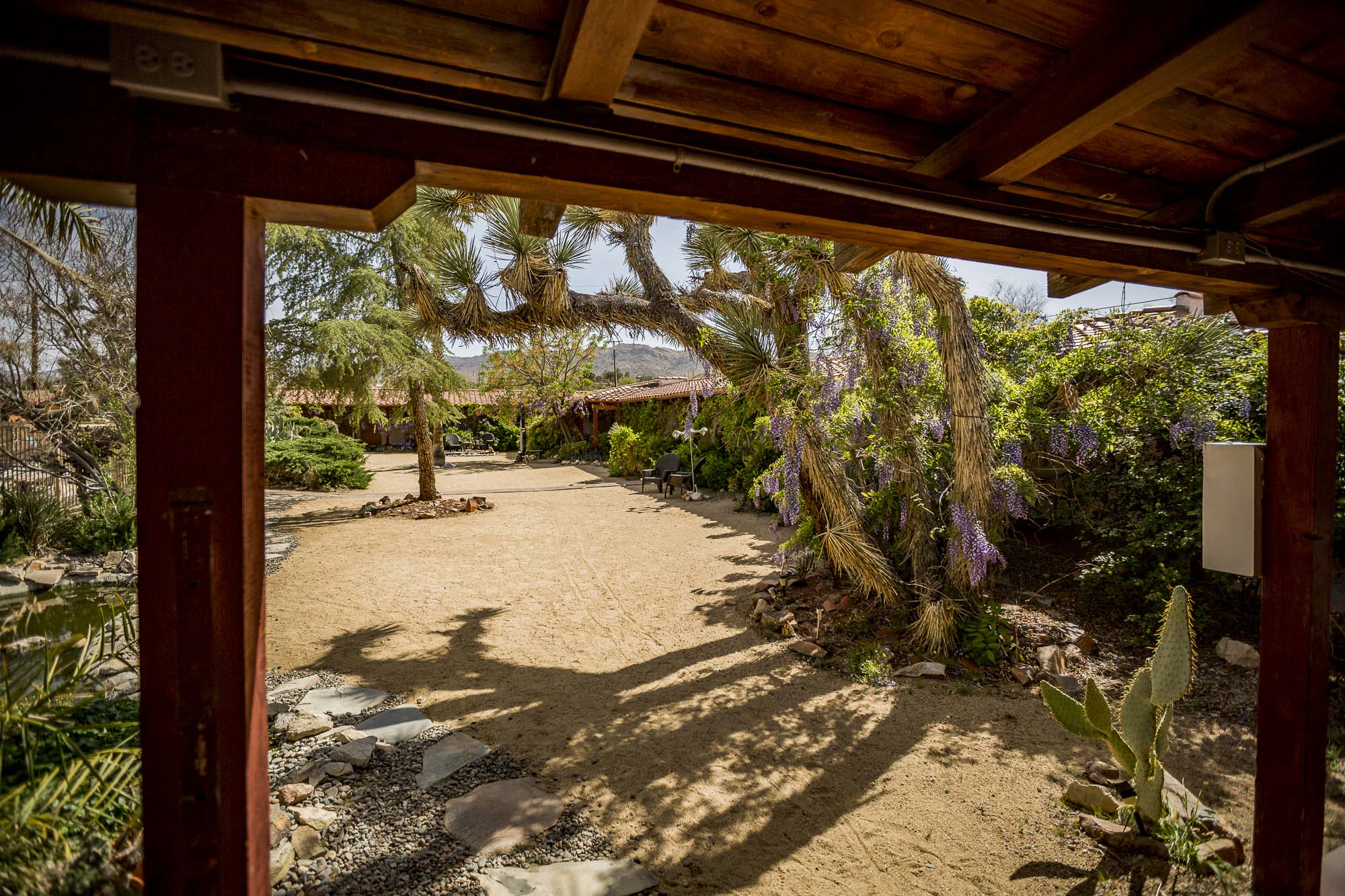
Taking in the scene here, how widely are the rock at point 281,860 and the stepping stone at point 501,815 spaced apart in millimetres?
520

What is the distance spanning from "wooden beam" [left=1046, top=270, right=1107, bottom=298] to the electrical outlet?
252 cm

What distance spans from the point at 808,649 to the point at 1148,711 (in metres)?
2.26

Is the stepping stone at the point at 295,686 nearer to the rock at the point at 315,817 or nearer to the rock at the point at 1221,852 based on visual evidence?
the rock at the point at 315,817

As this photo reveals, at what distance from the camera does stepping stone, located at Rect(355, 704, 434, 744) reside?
3.12 m

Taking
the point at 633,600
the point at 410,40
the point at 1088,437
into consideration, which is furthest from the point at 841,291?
the point at 410,40

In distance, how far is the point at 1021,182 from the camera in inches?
71.2

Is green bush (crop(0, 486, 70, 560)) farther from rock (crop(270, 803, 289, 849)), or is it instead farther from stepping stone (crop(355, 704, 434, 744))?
rock (crop(270, 803, 289, 849))

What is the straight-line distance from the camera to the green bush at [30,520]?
20.3 ft

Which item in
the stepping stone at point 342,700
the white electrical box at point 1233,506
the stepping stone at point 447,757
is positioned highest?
the white electrical box at point 1233,506

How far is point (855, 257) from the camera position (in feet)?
7.28

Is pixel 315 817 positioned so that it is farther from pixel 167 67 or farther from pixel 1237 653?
pixel 1237 653

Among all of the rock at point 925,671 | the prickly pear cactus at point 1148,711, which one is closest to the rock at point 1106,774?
the prickly pear cactus at point 1148,711

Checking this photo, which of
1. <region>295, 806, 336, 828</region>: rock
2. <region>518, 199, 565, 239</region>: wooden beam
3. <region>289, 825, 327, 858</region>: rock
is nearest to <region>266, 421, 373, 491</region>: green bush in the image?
<region>295, 806, 336, 828</region>: rock

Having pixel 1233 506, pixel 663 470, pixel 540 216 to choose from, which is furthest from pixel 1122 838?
pixel 663 470
